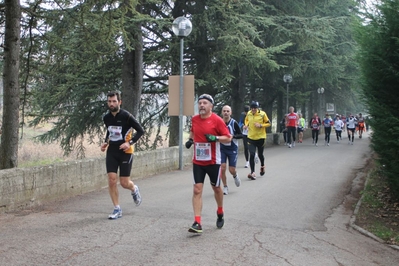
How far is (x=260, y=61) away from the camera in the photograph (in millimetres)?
18484

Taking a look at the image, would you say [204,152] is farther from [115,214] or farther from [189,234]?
[115,214]

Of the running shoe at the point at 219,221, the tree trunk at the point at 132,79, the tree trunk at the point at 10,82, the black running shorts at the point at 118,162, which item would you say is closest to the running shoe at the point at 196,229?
the running shoe at the point at 219,221

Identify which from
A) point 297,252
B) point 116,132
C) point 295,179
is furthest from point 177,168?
point 297,252

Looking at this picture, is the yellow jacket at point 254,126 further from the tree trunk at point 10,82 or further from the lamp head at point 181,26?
the tree trunk at point 10,82

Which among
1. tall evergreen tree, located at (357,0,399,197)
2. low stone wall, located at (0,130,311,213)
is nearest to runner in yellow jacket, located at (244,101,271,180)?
low stone wall, located at (0,130,311,213)

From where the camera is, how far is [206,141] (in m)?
6.46

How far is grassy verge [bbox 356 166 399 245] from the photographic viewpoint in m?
6.98

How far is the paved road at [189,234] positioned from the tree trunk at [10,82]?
62.8 inches

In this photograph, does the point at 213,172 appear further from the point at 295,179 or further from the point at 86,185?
the point at 295,179

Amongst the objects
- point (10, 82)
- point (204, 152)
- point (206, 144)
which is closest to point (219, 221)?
point (204, 152)

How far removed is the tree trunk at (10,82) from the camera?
8.61 meters

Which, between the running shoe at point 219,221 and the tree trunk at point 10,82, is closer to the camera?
the running shoe at point 219,221

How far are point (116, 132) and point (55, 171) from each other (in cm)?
215

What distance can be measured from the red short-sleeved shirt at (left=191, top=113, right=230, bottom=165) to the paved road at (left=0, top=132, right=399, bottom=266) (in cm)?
101
